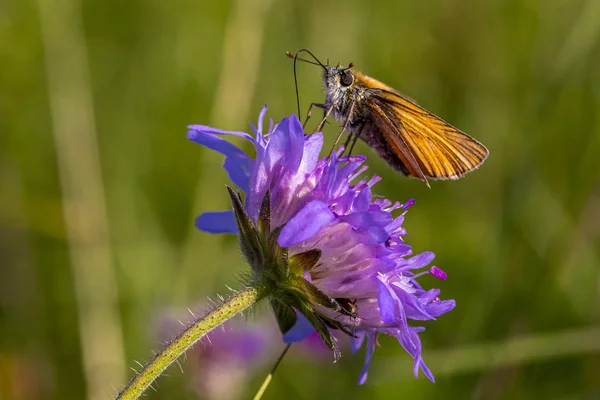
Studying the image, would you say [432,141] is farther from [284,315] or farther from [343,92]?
[284,315]

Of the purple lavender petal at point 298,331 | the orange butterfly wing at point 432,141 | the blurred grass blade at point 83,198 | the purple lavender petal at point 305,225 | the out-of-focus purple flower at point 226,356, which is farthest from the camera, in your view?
the out-of-focus purple flower at point 226,356

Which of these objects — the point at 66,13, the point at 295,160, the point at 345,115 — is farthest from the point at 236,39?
the point at 295,160

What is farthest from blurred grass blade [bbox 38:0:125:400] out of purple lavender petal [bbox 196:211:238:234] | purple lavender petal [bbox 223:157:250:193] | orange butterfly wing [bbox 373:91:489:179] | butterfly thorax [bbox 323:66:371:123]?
orange butterfly wing [bbox 373:91:489:179]

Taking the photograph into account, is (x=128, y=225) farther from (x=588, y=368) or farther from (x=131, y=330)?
(x=588, y=368)

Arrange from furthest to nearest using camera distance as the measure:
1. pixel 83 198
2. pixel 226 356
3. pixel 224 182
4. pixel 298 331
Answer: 1. pixel 224 182
2. pixel 83 198
3. pixel 226 356
4. pixel 298 331

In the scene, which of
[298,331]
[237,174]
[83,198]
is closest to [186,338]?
[298,331]

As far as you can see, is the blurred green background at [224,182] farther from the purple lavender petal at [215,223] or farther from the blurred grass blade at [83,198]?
the purple lavender petal at [215,223]

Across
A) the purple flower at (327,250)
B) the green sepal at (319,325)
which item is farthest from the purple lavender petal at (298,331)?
the green sepal at (319,325)
